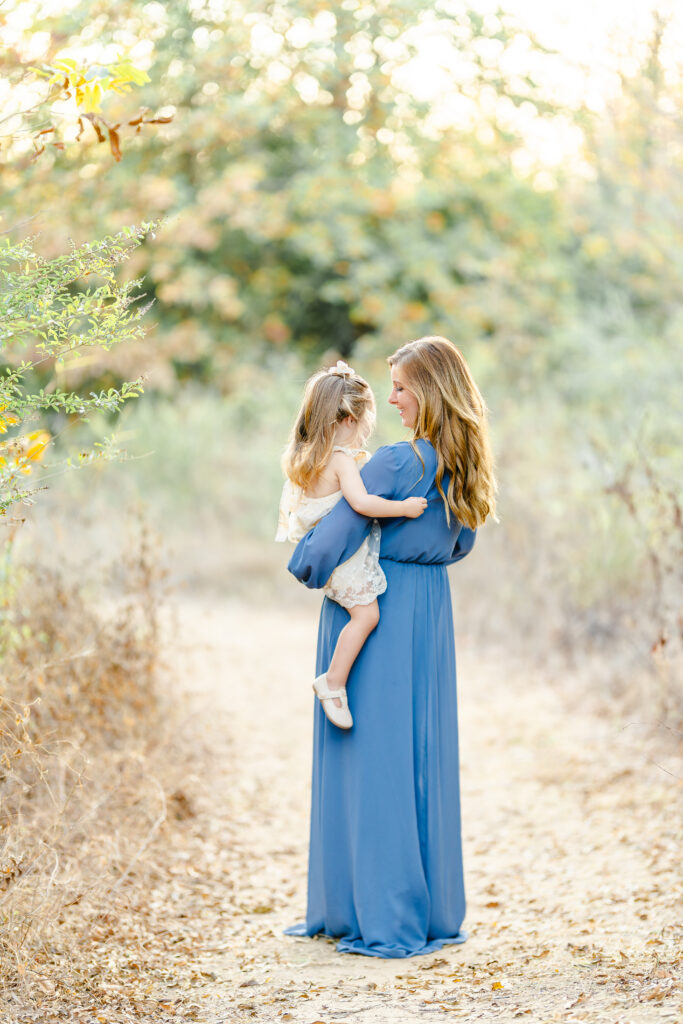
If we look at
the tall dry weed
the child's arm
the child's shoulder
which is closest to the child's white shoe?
the child's arm

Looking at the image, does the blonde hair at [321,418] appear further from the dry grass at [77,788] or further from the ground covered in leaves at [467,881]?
the ground covered in leaves at [467,881]

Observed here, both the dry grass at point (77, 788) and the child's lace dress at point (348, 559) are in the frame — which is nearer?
the dry grass at point (77, 788)

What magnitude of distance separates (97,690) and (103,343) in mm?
2241

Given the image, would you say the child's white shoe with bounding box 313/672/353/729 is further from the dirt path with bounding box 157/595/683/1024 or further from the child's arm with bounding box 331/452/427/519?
the dirt path with bounding box 157/595/683/1024

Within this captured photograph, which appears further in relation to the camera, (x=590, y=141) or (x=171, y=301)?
(x=171, y=301)

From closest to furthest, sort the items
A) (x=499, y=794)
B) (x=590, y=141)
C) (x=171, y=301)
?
(x=499, y=794) < (x=590, y=141) < (x=171, y=301)

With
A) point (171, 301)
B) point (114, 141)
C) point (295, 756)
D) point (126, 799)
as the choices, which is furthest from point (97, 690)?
point (171, 301)

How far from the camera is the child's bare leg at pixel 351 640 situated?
3.52 m

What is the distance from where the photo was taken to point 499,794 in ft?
18.9

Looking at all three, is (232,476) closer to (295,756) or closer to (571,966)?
(295,756)

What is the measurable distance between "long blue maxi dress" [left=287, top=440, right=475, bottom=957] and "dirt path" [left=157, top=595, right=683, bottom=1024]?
14 centimetres

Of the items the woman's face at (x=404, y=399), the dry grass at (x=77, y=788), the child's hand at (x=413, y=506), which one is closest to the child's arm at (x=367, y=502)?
the child's hand at (x=413, y=506)

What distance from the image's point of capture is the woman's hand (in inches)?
135

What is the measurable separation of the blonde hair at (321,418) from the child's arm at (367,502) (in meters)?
0.09
